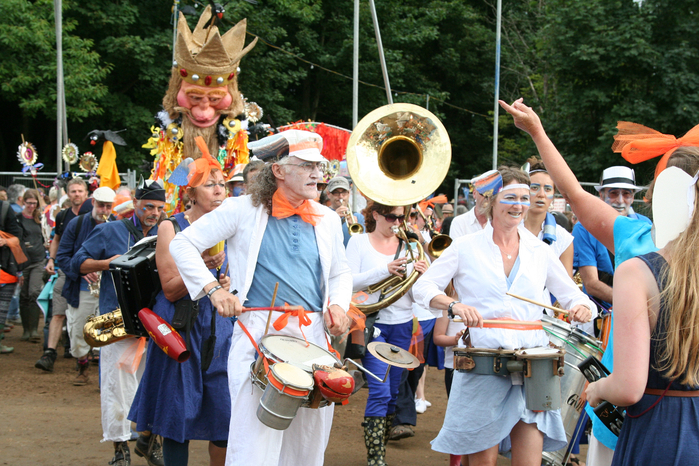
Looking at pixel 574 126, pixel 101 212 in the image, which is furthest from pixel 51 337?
pixel 574 126

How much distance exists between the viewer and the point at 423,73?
28.9 m

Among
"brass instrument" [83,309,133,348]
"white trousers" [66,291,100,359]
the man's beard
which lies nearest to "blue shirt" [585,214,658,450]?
"brass instrument" [83,309,133,348]

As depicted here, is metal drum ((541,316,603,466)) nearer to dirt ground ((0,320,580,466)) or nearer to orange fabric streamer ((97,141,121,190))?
dirt ground ((0,320,580,466))

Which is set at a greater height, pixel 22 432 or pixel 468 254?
pixel 468 254

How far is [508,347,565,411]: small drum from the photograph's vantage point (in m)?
3.66

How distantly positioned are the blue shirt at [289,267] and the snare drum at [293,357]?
0.75 feet

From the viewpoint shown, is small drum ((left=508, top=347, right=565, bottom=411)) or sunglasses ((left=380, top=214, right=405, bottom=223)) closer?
small drum ((left=508, top=347, right=565, bottom=411))

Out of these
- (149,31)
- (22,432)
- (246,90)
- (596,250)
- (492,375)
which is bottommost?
(22,432)

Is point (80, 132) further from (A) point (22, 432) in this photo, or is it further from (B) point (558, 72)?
(A) point (22, 432)

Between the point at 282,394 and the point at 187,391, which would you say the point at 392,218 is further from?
the point at 282,394

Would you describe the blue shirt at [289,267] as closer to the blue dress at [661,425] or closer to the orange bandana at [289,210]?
the orange bandana at [289,210]

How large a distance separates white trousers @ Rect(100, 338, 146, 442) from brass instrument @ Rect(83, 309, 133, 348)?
0.62 ft

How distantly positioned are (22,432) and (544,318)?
4517 millimetres

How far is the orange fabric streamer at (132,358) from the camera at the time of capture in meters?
5.14
